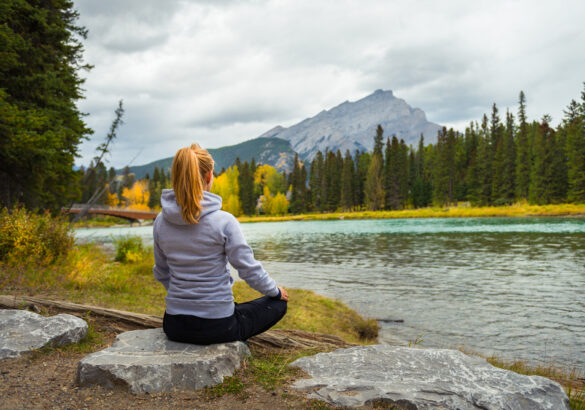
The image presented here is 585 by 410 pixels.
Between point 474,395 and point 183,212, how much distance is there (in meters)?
2.37

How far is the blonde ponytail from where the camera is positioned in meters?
2.59

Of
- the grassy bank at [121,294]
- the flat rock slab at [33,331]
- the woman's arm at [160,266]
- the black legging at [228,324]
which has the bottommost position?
the grassy bank at [121,294]

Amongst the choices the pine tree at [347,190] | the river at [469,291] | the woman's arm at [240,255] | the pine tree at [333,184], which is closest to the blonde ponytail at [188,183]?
the woman's arm at [240,255]

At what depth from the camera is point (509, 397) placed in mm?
2398

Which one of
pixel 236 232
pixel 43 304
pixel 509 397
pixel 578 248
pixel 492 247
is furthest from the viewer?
pixel 492 247

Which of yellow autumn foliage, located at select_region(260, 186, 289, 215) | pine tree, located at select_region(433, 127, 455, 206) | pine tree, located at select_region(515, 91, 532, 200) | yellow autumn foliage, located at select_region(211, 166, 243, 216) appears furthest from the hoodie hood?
yellow autumn foliage, located at select_region(260, 186, 289, 215)

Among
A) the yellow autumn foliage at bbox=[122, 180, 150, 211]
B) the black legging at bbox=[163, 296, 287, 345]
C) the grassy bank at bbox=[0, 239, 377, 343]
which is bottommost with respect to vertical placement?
the grassy bank at bbox=[0, 239, 377, 343]

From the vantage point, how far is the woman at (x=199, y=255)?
264 centimetres

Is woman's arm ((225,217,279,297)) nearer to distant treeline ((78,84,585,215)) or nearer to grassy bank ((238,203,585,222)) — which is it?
distant treeline ((78,84,585,215))

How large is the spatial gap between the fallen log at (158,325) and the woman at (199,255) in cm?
82

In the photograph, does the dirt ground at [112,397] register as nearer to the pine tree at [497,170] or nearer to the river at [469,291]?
the river at [469,291]

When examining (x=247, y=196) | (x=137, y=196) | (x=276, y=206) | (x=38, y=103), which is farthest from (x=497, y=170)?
(x=137, y=196)

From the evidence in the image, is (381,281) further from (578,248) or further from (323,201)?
(323,201)

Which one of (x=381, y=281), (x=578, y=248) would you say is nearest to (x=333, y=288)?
(x=381, y=281)
